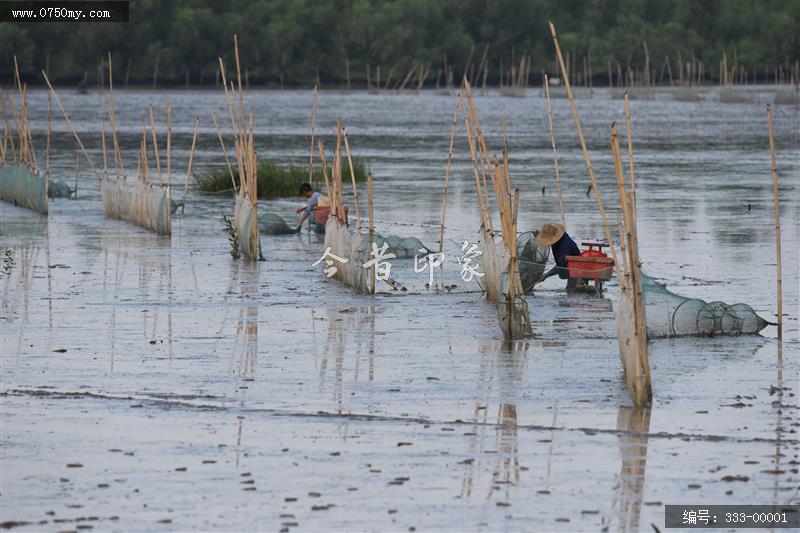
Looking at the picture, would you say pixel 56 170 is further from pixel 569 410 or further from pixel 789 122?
pixel 789 122

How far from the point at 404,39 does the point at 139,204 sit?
392ft

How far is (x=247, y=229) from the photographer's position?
1731cm

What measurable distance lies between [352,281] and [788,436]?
6591 millimetres

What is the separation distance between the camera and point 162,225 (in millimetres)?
20312

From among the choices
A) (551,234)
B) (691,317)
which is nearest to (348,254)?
(551,234)

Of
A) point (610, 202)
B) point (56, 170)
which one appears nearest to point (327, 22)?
point (56, 170)

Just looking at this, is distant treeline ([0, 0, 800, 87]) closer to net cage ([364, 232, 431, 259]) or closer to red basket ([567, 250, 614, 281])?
net cage ([364, 232, 431, 259])

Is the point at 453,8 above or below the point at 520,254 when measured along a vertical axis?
above

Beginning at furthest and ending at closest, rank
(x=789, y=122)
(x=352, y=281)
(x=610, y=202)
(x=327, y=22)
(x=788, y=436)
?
(x=327, y=22) < (x=789, y=122) < (x=610, y=202) < (x=352, y=281) < (x=788, y=436)

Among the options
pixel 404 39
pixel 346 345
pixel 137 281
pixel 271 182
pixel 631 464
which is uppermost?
pixel 404 39

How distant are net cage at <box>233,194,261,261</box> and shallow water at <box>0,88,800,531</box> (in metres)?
0.36

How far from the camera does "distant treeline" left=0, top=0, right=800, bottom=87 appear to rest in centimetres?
13088

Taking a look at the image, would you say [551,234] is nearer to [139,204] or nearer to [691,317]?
[691,317]

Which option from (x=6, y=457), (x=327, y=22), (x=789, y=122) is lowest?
(x=6, y=457)
